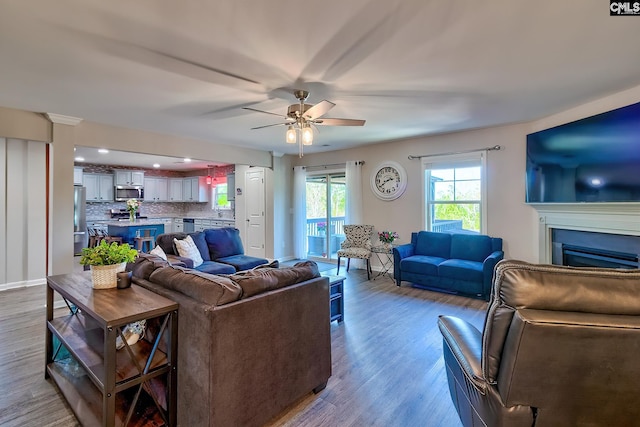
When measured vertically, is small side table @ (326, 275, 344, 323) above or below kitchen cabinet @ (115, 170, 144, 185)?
below

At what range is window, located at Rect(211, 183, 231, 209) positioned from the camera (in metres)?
9.13

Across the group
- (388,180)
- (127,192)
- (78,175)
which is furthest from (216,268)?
(127,192)

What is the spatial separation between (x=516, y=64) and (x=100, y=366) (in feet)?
11.9

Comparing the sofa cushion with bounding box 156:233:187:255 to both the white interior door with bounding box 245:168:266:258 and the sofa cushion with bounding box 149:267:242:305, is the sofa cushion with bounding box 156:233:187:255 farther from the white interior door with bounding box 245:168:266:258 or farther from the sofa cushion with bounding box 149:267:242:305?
the white interior door with bounding box 245:168:266:258

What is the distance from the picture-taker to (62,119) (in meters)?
3.87

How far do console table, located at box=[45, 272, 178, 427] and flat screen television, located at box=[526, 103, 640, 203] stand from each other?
3988 millimetres

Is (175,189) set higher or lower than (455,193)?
higher

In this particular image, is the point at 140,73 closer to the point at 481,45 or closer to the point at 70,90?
the point at 70,90

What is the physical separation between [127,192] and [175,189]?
1359 mm

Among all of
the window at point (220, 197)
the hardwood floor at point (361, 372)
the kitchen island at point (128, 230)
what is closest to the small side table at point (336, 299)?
the hardwood floor at point (361, 372)

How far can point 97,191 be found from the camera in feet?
26.7

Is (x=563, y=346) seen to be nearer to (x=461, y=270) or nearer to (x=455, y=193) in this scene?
(x=461, y=270)

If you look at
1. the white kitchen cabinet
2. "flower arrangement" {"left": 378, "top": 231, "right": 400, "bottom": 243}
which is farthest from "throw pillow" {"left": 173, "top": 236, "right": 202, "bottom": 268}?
the white kitchen cabinet

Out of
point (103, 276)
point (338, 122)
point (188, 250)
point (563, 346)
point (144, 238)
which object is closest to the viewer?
point (563, 346)
